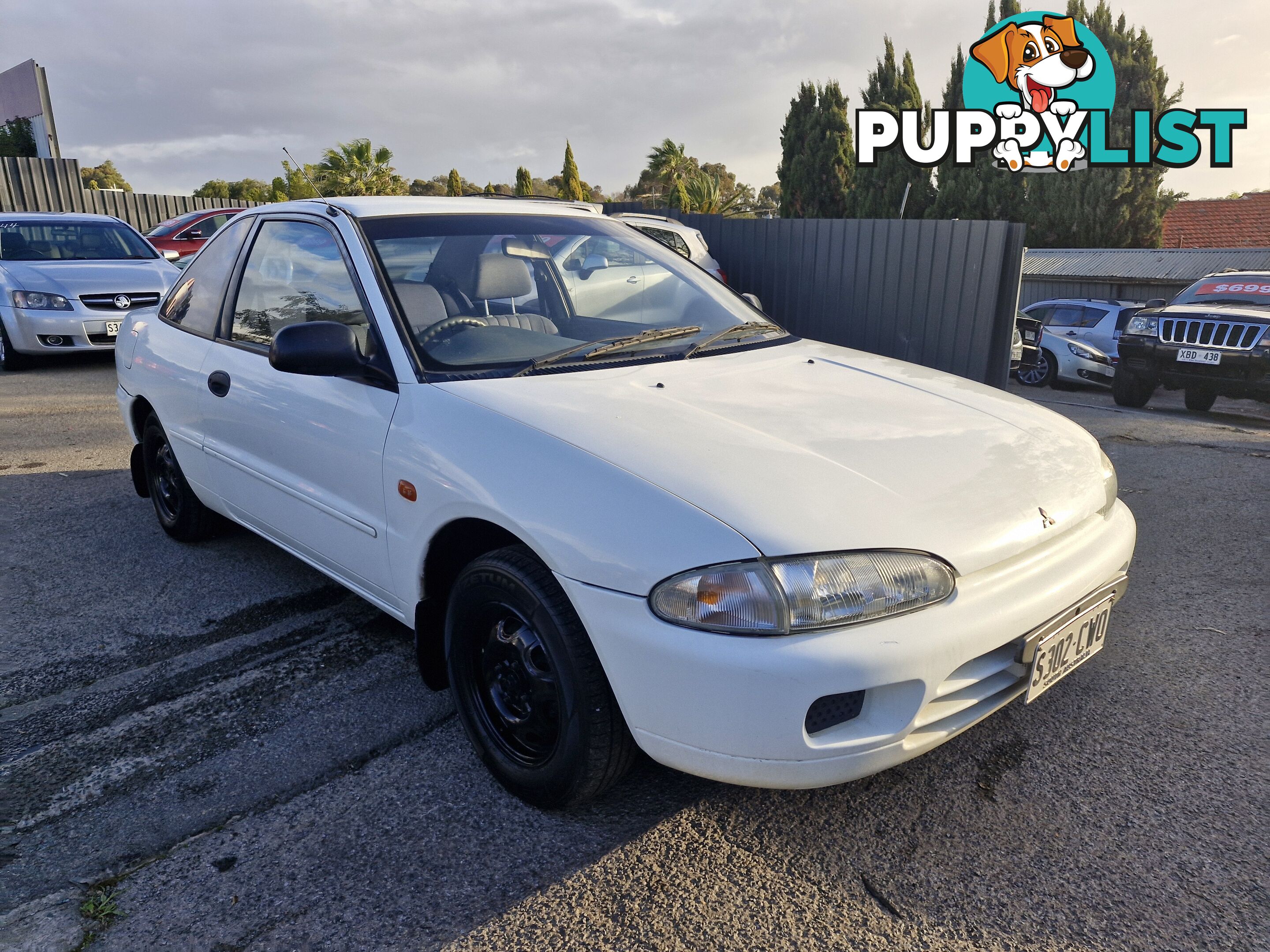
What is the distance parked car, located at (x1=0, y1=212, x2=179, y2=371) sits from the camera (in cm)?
901

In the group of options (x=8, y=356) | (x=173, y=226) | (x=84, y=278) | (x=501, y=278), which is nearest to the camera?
(x=501, y=278)

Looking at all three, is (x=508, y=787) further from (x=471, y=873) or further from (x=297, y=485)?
(x=297, y=485)

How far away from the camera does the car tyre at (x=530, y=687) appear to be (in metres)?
2.08

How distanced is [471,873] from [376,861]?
0.80 feet

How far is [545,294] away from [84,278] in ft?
26.4

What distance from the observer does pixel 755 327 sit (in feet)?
11.2

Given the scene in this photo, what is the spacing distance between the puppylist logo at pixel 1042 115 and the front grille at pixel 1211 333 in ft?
50.6

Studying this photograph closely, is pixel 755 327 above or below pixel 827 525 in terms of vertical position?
above

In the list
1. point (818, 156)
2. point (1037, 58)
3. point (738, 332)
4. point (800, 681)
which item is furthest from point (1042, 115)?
point (800, 681)

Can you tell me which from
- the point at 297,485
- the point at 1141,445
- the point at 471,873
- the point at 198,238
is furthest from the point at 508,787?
the point at 198,238

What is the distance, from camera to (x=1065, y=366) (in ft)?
41.0

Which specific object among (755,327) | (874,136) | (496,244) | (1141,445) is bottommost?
(1141,445)

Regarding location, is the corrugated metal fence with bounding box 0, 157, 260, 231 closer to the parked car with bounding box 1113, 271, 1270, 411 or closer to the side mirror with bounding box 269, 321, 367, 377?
the parked car with bounding box 1113, 271, 1270, 411

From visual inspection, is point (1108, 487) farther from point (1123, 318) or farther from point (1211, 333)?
point (1123, 318)
